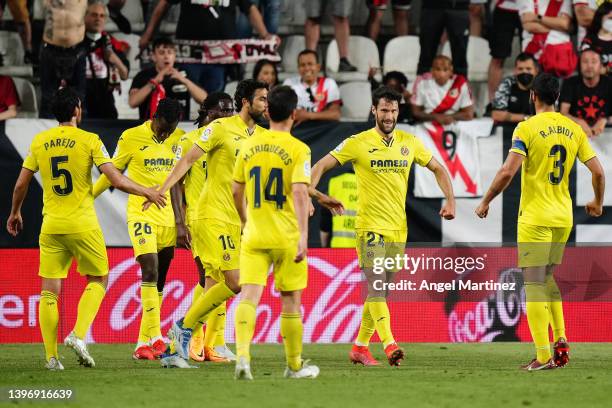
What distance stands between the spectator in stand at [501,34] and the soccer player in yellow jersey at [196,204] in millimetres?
6234

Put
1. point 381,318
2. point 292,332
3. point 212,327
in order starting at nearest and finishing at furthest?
point 292,332 → point 381,318 → point 212,327

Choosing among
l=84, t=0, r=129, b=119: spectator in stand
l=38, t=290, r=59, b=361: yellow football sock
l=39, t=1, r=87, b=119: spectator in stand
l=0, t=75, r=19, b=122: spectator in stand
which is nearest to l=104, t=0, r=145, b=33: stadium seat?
l=84, t=0, r=129, b=119: spectator in stand

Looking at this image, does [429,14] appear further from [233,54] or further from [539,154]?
[539,154]

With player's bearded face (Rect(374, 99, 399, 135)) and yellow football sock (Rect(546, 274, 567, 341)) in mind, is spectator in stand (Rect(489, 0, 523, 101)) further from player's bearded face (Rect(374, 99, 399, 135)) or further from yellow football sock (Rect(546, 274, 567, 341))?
yellow football sock (Rect(546, 274, 567, 341))

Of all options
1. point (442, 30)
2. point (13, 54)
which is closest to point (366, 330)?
point (442, 30)

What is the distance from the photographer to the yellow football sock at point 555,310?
10484 millimetres

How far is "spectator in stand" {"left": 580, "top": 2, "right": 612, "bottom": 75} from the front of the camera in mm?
15953

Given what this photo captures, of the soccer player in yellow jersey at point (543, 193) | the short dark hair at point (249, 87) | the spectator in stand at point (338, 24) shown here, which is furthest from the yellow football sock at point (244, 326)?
the spectator in stand at point (338, 24)

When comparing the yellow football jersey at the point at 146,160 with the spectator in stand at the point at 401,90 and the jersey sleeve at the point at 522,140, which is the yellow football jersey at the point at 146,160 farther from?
the spectator in stand at the point at 401,90

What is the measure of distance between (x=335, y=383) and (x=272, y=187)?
1538 mm

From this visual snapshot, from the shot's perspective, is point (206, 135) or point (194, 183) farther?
point (194, 183)

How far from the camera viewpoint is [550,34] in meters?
16.3

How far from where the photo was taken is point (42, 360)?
11.4 meters

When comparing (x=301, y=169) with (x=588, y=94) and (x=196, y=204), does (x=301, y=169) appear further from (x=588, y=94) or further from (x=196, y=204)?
(x=588, y=94)
